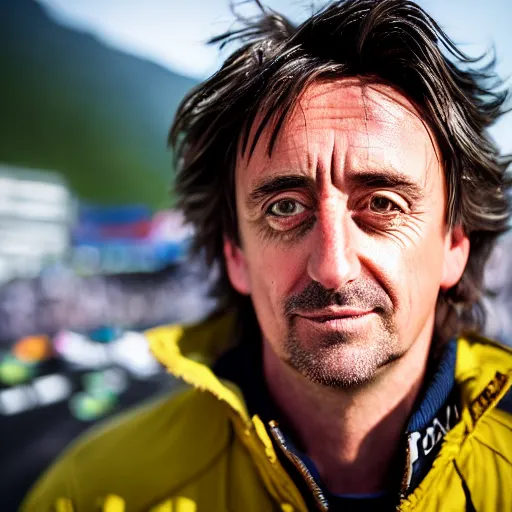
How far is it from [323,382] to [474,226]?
87 cm

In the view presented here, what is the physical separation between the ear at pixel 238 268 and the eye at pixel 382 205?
19.7 inches

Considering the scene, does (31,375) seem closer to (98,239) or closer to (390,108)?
(98,239)

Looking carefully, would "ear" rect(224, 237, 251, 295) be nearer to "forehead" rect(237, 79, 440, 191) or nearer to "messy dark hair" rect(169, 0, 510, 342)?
"messy dark hair" rect(169, 0, 510, 342)

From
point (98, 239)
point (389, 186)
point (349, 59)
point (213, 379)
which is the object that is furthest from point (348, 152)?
point (98, 239)

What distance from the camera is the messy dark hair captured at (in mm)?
1425

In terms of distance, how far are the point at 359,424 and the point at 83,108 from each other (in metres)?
2.40

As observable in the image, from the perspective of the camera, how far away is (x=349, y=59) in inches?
56.5

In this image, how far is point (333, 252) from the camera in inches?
49.9

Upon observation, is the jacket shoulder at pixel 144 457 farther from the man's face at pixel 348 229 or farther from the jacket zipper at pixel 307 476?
the man's face at pixel 348 229

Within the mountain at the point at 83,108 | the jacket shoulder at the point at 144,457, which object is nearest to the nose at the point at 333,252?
the jacket shoulder at the point at 144,457

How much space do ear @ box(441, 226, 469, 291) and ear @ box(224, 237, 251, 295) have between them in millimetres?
665

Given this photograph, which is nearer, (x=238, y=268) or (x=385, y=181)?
(x=385, y=181)

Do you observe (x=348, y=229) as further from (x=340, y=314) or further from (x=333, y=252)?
(x=340, y=314)

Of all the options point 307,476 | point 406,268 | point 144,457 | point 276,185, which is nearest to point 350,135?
point 276,185
